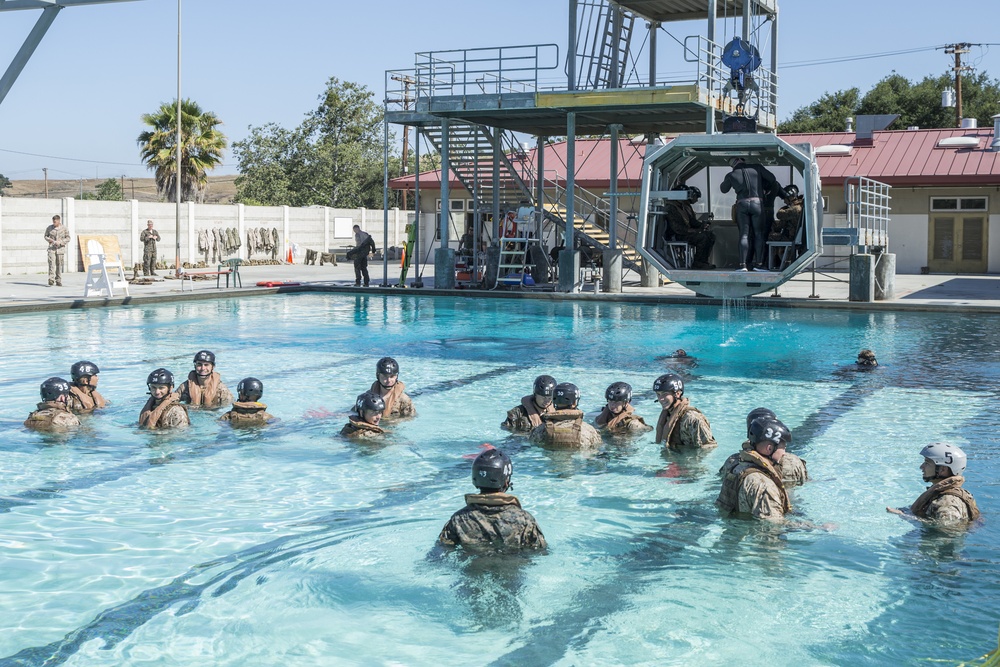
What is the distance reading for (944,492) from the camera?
7973 mm

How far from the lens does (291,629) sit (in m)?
6.46

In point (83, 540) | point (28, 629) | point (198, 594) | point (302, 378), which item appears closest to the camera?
point (28, 629)

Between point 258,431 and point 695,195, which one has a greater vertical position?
point 695,195

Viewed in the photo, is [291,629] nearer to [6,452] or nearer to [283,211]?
[6,452]

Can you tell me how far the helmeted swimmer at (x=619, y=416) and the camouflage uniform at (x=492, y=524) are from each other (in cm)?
386

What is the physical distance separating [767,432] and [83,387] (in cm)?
780

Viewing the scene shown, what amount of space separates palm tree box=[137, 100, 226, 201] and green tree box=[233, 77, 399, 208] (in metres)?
9.68

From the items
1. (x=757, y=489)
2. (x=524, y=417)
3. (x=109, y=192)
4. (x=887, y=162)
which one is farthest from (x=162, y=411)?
(x=109, y=192)

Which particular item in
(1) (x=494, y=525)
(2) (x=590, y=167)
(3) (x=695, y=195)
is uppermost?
(2) (x=590, y=167)

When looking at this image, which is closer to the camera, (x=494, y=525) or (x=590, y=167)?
(x=494, y=525)

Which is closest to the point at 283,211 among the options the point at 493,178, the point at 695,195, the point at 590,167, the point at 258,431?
the point at 590,167

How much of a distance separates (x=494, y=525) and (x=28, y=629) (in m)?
2.84

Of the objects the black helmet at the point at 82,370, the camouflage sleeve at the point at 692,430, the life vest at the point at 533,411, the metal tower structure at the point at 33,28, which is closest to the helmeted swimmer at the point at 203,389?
the black helmet at the point at 82,370

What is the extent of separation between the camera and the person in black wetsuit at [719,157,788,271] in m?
19.8
